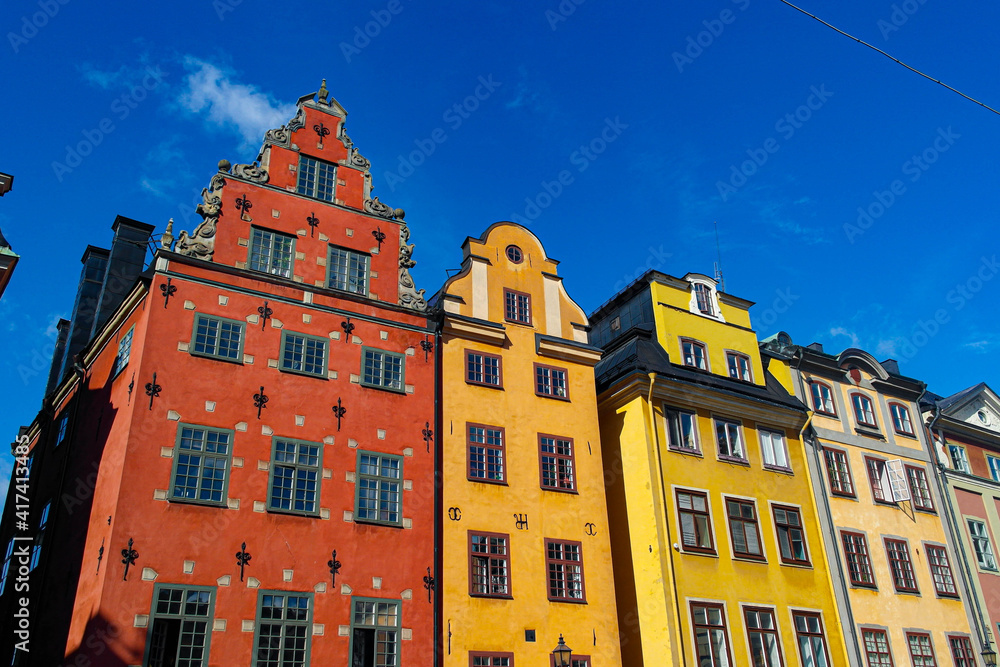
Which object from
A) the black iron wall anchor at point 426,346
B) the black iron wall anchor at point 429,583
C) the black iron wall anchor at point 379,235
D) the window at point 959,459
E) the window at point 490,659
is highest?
the black iron wall anchor at point 379,235

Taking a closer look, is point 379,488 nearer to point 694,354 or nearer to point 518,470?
point 518,470

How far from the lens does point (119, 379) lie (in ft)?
76.5

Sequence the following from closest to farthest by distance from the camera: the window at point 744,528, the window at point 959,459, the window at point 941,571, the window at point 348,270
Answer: the window at point 348,270 < the window at point 744,528 < the window at point 941,571 < the window at point 959,459

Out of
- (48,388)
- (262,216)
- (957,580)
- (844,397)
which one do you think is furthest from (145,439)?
(957,580)

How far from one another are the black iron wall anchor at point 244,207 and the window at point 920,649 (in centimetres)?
2739

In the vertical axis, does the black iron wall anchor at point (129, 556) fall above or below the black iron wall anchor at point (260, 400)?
below

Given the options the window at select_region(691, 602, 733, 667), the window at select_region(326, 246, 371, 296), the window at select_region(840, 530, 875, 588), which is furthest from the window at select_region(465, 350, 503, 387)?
the window at select_region(840, 530, 875, 588)

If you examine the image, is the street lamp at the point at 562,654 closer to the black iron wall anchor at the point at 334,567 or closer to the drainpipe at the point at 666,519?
the black iron wall anchor at the point at 334,567

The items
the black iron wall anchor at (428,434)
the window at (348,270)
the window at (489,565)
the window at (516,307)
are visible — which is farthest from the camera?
the window at (516,307)

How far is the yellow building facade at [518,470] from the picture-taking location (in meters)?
24.2

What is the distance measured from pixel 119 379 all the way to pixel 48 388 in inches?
404

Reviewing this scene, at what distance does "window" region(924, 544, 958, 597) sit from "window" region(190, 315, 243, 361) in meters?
27.9

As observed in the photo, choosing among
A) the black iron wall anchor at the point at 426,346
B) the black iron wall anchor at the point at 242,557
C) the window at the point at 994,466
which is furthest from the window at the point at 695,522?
the window at the point at 994,466

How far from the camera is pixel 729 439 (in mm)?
31547
